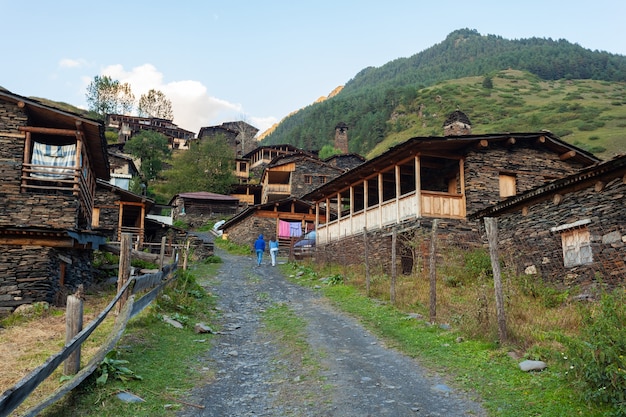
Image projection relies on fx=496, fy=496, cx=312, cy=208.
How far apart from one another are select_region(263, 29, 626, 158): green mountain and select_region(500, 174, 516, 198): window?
28442 mm

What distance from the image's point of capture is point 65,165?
16297mm

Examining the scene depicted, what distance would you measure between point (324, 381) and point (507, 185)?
1365cm

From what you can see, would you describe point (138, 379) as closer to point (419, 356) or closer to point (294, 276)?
point (419, 356)

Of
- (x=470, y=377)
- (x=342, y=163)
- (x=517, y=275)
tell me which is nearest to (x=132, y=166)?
(x=342, y=163)

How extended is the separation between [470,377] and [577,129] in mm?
54265

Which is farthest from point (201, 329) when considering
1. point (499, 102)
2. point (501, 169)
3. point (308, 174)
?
point (499, 102)

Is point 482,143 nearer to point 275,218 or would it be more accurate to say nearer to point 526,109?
point 275,218

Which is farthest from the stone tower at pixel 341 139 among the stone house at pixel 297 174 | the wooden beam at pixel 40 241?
the wooden beam at pixel 40 241

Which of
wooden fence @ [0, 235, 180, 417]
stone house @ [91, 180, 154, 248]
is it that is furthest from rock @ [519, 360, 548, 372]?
stone house @ [91, 180, 154, 248]

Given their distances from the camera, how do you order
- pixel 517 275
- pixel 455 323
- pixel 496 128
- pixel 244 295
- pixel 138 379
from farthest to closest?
pixel 496 128
pixel 244 295
pixel 517 275
pixel 455 323
pixel 138 379

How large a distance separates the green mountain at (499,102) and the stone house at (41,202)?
133 feet

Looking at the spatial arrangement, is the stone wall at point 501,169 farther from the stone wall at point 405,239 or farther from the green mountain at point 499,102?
the green mountain at point 499,102

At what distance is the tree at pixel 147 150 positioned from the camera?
54344 millimetres

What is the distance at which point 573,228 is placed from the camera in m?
12.1
